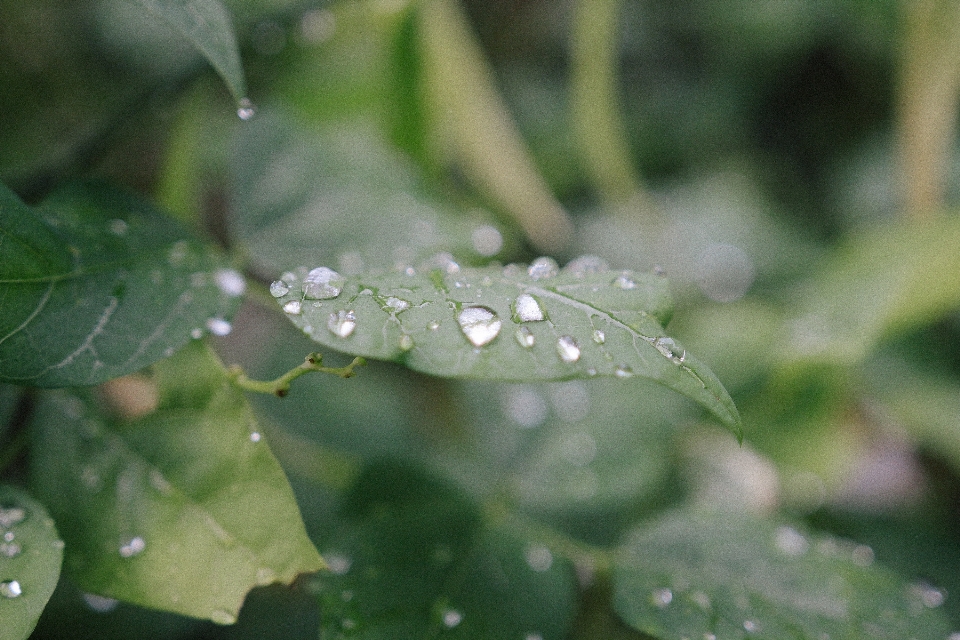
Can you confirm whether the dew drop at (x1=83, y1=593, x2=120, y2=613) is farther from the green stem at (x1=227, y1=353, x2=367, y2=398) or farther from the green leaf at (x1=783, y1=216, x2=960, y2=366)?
the green leaf at (x1=783, y1=216, x2=960, y2=366)

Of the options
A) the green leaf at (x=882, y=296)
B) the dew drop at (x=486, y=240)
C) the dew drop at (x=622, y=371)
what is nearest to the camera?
the dew drop at (x=622, y=371)

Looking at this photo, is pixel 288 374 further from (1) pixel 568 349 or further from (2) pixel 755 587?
(2) pixel 755 587

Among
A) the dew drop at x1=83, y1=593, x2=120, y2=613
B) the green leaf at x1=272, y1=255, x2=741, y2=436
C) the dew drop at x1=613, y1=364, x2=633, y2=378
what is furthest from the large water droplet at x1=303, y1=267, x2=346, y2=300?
the dew drop at x1=83, y1=593, x2=120, y2=613

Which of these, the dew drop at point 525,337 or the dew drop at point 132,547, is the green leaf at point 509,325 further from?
the dew drop at point 132,547

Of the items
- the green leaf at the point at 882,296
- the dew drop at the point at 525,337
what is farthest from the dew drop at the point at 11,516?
the green leaf at the point at 882,296

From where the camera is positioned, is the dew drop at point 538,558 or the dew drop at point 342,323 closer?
the dew drop at point 342,323

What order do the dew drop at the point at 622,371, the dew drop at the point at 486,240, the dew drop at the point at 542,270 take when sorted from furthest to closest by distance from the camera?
the dew drop at the point at 486,240 → the dew drop at the point at 542,270 → the dew drop at the point at 622,371

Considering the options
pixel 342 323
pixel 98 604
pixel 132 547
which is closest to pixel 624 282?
pixel 342 323
